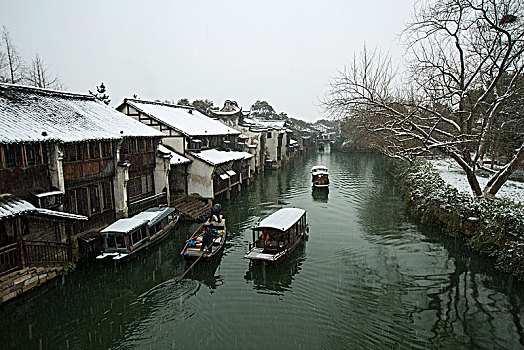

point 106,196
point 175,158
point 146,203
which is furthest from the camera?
point 175,158

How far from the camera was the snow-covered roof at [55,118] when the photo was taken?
46.2 feet

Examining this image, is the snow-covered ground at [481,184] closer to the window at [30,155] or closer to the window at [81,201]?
the window at [81,201]

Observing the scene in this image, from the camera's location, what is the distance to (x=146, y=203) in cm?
2128

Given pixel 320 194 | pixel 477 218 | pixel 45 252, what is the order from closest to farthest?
1. pixel 45 252
2. pixel 477 218
3. pixel 320 194

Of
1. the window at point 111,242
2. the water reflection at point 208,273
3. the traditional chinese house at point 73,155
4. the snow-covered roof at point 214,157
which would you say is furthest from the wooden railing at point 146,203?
the water reflection at point 208,273

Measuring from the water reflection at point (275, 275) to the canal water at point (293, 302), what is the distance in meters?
0.05

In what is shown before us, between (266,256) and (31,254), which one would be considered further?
(266,256)

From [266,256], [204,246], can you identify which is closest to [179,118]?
A: [204,246]

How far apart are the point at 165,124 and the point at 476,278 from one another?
23.1m

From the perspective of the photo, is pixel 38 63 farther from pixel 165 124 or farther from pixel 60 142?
pixel 60 142

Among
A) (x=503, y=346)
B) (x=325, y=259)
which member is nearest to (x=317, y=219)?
(x=325, y=259)

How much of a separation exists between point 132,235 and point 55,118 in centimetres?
708

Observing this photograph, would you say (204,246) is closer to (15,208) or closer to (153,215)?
(153,215)

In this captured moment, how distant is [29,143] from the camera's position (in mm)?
13422
